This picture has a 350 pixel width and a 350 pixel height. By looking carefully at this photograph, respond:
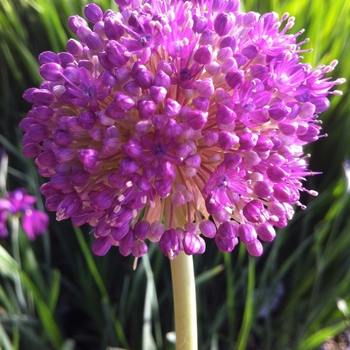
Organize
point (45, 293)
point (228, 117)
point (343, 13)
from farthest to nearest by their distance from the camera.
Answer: point (343, 13)
point (45, 293)
point (228, 117)

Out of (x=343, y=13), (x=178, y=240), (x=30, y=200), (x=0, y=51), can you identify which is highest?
(x=343, y=13)

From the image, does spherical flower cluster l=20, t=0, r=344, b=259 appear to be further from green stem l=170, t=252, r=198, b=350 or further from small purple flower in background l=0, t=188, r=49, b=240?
small purple flower in background l=0, t=188, r=49, b=240

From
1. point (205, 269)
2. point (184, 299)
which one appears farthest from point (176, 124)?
point (205, 269)

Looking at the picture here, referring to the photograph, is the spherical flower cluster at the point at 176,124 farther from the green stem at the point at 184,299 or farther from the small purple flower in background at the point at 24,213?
the small purple flower in background at the point at 24,213

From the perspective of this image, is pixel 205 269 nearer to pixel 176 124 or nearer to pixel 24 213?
pixel 24 213

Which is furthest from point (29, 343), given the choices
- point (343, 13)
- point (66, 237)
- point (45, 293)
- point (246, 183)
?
point (343, 13)

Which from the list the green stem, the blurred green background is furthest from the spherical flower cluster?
the blurred green background

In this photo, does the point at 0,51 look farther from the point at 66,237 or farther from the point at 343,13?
the point at 343,13
